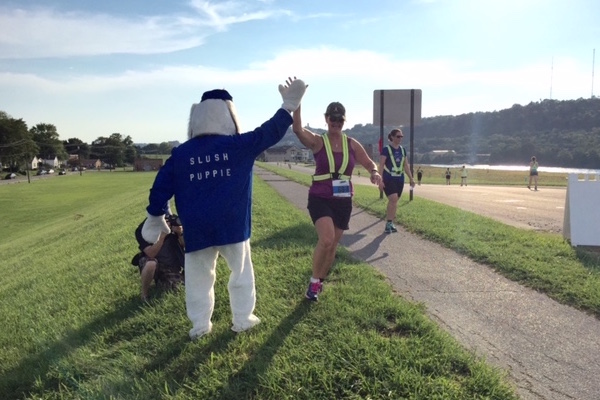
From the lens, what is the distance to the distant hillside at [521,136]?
375 ft

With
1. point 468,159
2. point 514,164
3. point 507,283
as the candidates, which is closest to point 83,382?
point 507,283

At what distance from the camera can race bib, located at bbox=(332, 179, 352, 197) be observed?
4516mm

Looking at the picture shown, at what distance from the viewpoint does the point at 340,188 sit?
4523 mm

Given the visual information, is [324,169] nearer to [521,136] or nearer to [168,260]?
[168,260]

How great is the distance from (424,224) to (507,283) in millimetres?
3789

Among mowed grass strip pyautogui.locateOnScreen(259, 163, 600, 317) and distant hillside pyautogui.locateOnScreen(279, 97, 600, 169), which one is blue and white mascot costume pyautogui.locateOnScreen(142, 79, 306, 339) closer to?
mowed grass strip pyautogui.locateOnScreen(259, 163, 600, 317)

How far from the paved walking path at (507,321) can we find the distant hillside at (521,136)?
93254 millimetres

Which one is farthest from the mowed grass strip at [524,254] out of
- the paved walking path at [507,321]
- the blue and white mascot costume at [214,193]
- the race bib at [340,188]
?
the blue and white mascot costume at [214,193]

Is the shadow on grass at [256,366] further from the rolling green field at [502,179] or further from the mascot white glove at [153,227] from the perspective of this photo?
the rolling green field at [502,179]

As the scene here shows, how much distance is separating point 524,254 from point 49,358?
5.83 m

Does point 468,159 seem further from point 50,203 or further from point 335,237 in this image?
point 335,237

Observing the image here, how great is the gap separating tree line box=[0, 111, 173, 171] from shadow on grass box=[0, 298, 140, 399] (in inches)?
1986

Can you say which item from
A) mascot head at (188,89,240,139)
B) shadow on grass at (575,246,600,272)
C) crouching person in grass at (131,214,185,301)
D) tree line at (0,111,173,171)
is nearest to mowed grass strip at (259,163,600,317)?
shadow on grass at (575,246,600,272)

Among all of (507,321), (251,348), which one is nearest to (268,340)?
(251,348)
